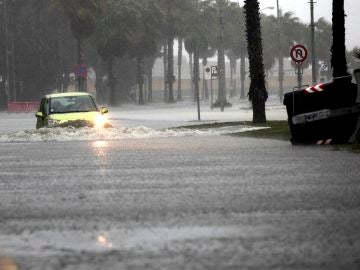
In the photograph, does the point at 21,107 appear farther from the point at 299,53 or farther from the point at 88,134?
the point at 88,134

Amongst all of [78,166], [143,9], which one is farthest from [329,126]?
[143,9]

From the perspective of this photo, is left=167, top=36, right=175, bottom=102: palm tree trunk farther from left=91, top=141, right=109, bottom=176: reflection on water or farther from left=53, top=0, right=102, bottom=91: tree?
left=91, top=141, right=109, bottom=176: reflection on water

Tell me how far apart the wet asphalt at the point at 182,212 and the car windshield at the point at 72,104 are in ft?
34.4

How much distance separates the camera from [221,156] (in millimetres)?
15641

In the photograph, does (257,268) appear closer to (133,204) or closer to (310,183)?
(133,204)

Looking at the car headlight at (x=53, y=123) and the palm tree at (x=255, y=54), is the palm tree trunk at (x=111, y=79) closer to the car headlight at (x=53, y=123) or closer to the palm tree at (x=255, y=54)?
the palm tree at (x=255, y=54)

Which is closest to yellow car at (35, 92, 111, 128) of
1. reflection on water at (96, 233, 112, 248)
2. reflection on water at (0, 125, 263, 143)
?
reflection on water at (0, 125, 263, 143)

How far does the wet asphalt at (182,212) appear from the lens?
5.73m

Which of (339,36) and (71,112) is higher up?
(339,36)

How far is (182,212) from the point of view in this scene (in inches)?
313

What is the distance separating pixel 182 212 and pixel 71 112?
1787cm

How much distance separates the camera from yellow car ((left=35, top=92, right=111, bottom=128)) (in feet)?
81.7

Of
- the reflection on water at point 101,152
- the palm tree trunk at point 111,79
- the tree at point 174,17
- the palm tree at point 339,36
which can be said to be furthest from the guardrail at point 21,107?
the reflection on water at point 101,152

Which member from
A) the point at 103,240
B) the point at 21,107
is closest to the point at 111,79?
the point at 21,107
